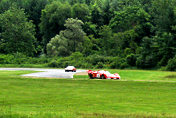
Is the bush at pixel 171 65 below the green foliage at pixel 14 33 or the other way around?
below

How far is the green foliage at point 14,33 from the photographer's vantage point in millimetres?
117500

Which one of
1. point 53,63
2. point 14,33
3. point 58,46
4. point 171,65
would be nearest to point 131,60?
point 171,65

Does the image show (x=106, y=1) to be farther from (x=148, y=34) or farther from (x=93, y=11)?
(x=148, y=34)

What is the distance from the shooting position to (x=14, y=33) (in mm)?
118250

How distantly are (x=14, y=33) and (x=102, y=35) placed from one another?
27.8 metres

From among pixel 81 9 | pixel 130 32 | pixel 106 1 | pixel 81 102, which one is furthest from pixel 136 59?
pixel 81 102

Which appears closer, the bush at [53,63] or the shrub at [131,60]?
the shrub at [131,60]

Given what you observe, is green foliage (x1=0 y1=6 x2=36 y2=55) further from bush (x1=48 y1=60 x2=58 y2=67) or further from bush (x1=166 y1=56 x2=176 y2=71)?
bush (x1=166 y1=56 x2=176 y2=71)

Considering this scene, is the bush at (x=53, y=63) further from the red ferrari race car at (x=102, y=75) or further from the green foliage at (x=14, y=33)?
the red ferrari race car at (x=102, y=75)

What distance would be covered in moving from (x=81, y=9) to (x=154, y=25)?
3051cm

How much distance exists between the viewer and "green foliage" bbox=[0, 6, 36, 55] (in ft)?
385

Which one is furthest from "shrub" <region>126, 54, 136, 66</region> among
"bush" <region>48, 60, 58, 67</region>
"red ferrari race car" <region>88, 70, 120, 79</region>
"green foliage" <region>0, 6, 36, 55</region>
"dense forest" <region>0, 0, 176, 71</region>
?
"green foliage" <region>0, 6, 36, 55</region>

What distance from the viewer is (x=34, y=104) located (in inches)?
914

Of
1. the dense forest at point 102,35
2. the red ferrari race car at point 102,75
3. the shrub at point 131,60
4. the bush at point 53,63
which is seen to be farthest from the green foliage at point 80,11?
the red ferrari race car at point 102,75
